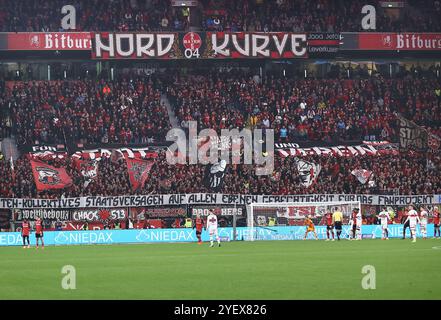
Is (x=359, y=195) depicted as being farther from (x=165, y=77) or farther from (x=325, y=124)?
(x=165, y=77)

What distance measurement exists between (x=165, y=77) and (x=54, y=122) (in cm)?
937

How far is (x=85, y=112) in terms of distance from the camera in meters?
61.7

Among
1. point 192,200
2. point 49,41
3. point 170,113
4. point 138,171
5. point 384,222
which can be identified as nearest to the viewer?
point 384,222

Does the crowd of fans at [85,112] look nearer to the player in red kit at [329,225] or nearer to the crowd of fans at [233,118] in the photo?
the crowd of fans at [233,118]

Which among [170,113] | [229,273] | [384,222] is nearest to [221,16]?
[170,113]

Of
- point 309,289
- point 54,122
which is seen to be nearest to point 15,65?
point 54,122

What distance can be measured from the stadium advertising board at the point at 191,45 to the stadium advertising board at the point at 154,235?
15793mm

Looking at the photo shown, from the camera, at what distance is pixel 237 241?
165 feet

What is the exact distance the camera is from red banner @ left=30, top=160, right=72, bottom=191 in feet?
181

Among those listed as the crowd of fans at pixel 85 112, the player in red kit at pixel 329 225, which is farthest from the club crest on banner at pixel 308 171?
the crowd of fans at pixel 85 112

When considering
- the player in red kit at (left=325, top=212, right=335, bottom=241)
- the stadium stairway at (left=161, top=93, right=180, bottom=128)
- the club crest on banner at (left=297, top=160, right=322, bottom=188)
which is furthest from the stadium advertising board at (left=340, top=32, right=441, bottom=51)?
the player in red kit at (left=325, top=212, right=335, bottom=241)

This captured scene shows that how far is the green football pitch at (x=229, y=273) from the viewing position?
21859 mm

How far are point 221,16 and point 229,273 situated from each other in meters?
42.5

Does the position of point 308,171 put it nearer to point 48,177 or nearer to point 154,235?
point 154,235
